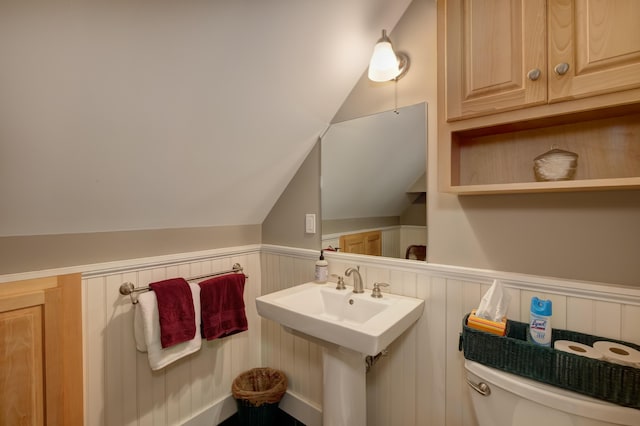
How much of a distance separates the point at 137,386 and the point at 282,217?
1.15m

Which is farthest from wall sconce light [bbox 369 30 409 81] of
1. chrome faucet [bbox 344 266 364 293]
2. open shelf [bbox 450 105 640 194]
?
chrome faucet [bbox 344 266 364 293]

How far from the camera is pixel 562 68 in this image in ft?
2.62

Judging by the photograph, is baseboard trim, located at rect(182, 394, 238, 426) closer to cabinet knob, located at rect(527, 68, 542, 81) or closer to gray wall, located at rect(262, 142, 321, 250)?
gray wall, located at rect(262, 142, 321, 250)

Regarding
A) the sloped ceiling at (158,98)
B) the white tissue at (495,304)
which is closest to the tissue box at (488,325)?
the white tissue at (495,304)

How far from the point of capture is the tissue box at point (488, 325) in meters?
0.95

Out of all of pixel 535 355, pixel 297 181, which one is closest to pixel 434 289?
pixel 535 355

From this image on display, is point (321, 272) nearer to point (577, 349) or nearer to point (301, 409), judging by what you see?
point (301, 409)

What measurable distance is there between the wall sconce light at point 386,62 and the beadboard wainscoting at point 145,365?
4.25 ft

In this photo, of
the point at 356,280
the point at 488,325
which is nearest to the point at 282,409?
the point at 356,280

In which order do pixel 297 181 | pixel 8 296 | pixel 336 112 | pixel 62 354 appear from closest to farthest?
1. pixel 8 296
2. pixel 62 354
3. pixel 336 112
4. pixel 297 181

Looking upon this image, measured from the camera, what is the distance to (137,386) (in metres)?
1.42

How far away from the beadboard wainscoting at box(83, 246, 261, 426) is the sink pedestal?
2.73 ft

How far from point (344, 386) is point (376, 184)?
98 centimetres

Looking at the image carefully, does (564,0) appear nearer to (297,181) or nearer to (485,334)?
(485,334)
